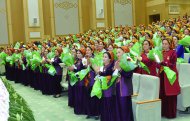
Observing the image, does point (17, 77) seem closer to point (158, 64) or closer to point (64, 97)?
point (64, 97)

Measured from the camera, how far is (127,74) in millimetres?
4742

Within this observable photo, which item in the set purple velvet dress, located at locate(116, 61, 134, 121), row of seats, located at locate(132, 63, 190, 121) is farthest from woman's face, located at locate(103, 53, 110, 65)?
row of seats, located at locate(132, 63, 190, 121)

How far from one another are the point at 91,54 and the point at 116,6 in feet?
42.2

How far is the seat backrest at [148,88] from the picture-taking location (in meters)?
4.98

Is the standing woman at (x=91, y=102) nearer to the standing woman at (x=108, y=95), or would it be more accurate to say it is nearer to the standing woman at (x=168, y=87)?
the standing woman at (x=108, y=95)

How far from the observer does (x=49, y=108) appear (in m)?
7.10

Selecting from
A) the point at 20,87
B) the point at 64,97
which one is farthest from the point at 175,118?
the point at 20,87

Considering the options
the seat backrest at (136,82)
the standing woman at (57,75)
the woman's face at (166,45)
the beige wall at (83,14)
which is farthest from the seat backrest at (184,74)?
the beige wall at (83,14)

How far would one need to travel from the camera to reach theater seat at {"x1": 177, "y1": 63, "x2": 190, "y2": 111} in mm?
5641

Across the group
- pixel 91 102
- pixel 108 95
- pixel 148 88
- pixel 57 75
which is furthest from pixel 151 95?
pixel 57 75

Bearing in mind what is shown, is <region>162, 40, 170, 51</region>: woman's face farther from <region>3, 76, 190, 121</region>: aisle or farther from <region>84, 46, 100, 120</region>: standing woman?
<region>84, 46, 100, 120</region>: standing woman

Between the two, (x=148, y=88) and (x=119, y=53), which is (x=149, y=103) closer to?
(x=148, y=88)

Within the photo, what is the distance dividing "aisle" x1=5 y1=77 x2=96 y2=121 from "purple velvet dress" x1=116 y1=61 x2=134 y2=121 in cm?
134

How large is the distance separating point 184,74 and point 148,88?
1.18 meters
